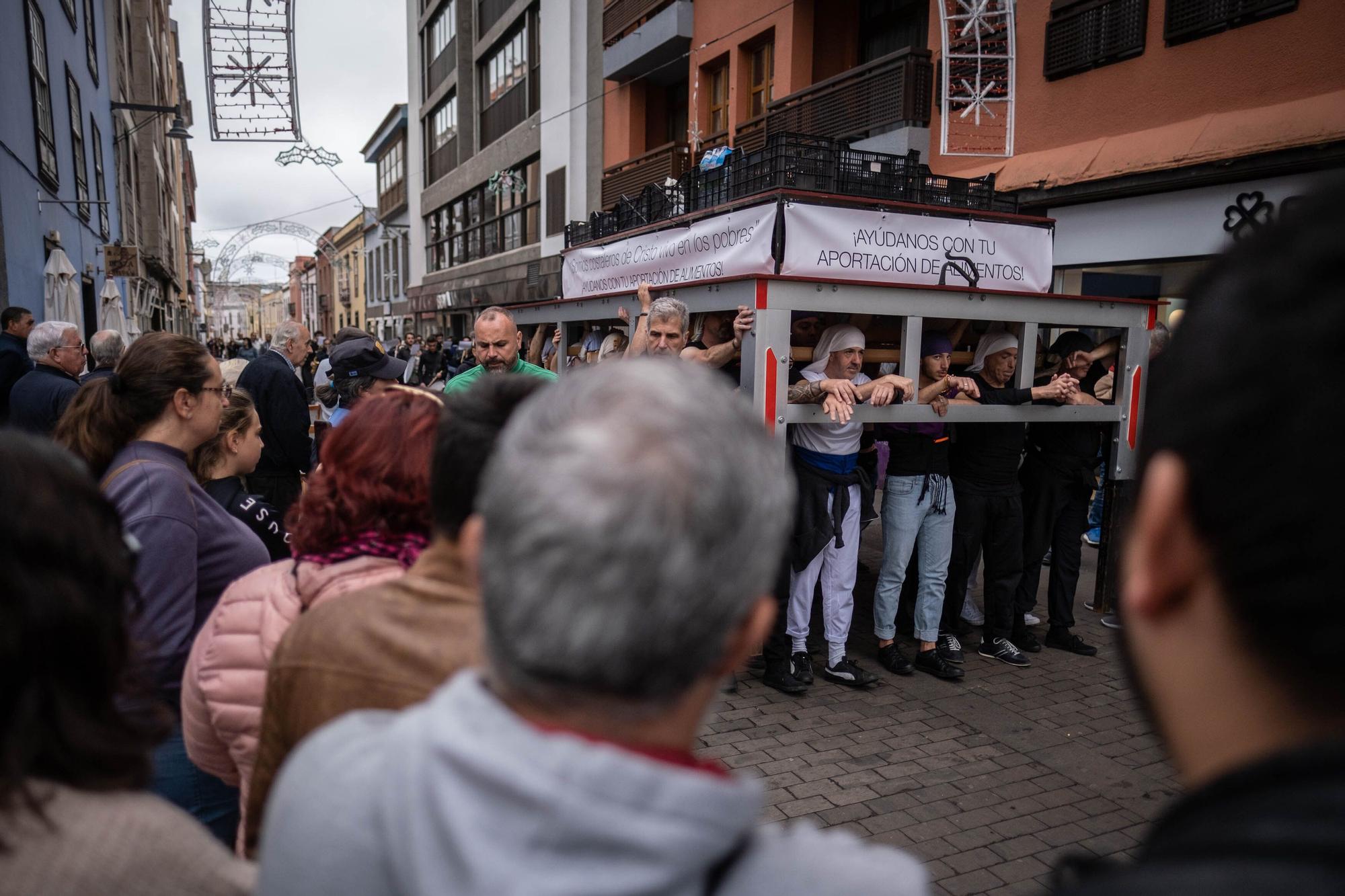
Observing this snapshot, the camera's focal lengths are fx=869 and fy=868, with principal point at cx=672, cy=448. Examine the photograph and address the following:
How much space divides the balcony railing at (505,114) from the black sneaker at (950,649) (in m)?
19.3

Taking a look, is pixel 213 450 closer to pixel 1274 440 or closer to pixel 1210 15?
pixel 1274 440

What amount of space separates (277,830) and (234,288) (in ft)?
356

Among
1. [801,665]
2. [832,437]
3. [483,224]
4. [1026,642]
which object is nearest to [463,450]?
[832,437]

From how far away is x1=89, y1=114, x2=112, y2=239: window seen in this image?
1488 cm

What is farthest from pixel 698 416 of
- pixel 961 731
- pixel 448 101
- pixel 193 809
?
pixel 448 101

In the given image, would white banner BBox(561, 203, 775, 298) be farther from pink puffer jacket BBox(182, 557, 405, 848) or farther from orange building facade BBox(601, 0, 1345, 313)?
pink puffer jacket BBox(182, 557, 405, 848)

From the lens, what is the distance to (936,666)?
516 cm

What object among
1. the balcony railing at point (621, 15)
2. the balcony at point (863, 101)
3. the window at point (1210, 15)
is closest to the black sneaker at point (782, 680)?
the balcony at point (863, 101)

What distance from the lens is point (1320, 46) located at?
293 inches

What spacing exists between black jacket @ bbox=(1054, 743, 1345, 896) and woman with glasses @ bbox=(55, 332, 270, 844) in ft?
6.81

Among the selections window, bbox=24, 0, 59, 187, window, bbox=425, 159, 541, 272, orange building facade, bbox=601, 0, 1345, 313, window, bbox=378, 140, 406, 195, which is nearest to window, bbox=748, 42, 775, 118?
orange building facade, bbox=601, 0, 1345, 313

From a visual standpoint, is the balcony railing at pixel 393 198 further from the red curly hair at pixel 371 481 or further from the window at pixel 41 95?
the red curly hair at pixel 371 481

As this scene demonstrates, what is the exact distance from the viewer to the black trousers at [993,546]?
5.45 metres

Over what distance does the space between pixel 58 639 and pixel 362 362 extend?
13.9ft
